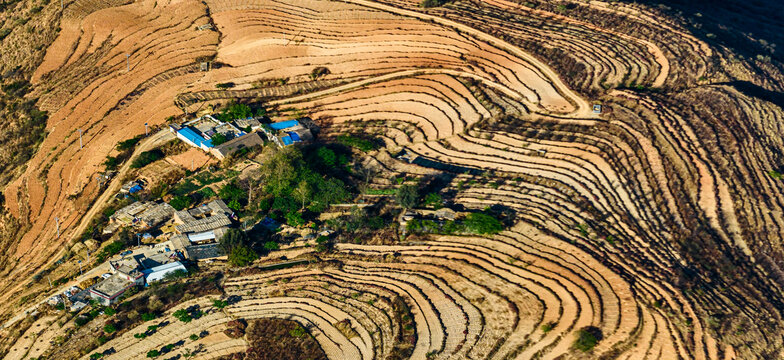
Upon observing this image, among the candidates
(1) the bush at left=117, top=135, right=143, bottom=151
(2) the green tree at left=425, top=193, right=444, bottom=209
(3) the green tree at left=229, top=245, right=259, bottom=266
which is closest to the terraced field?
(3) the green tree at left=229, top=245, right=259, bottom=266

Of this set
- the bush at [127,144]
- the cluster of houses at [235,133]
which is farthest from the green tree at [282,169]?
the bush at [127,144]

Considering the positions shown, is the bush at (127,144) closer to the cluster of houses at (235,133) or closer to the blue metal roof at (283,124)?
the cluster of houses at (235,133)

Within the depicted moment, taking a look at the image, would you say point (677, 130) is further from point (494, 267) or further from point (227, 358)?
point (227, 358)

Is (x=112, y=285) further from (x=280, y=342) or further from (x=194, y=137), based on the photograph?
(x=194, y=137)

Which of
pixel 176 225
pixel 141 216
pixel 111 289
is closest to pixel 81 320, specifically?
pixel 111 289

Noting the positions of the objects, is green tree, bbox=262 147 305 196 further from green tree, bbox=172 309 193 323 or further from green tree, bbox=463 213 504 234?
green tree, bbox=463 213 504 234

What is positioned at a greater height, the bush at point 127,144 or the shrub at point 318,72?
the shrub at point 318,72

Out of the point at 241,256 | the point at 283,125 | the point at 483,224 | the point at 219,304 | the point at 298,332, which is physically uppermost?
the point at 283,125
